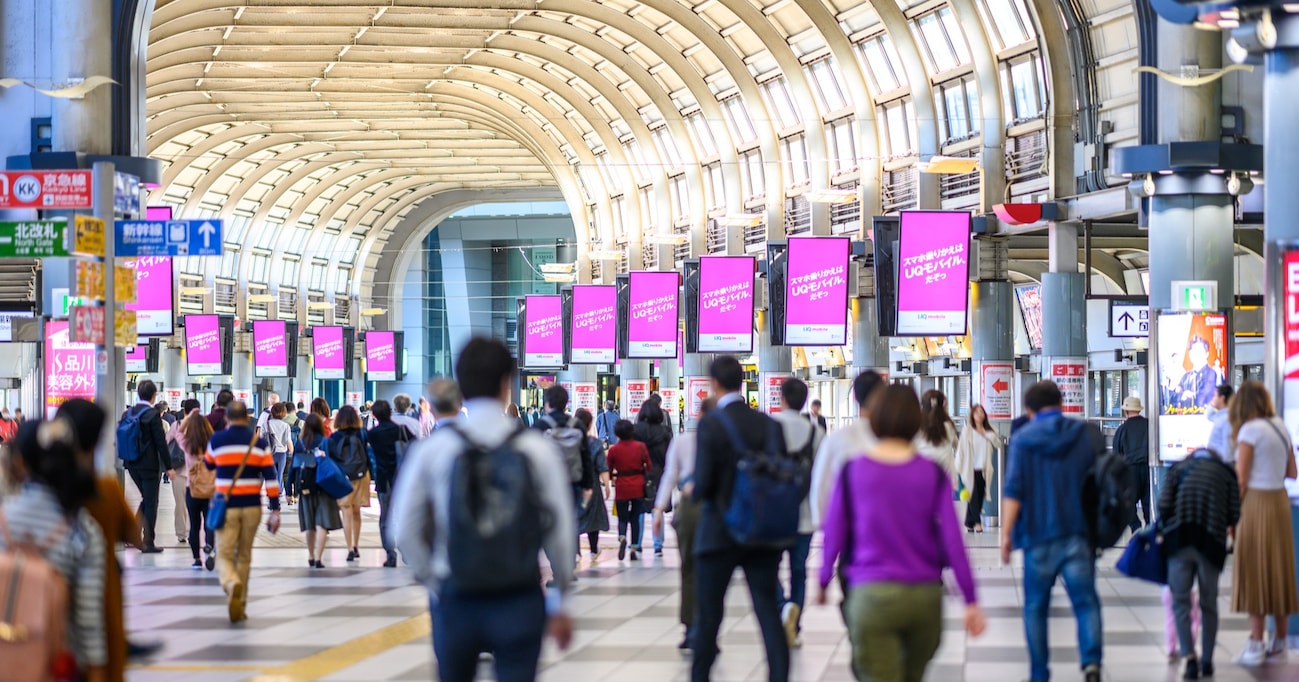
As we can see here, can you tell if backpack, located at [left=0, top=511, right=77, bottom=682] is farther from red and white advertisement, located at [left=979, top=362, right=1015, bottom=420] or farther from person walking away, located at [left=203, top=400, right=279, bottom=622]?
red and white advertisement, located at [left=979, top=362, right=1015, bottom=420]

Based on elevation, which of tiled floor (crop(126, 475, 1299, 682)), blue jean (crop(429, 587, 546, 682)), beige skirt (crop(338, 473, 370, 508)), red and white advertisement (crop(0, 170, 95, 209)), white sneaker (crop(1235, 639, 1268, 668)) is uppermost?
red and white advertisement (crop(0, 170, 95, 209))

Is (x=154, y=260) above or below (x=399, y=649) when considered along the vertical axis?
above

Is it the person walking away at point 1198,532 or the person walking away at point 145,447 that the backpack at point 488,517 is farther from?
the person walking away at point 145,447

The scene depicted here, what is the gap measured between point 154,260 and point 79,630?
17771mm

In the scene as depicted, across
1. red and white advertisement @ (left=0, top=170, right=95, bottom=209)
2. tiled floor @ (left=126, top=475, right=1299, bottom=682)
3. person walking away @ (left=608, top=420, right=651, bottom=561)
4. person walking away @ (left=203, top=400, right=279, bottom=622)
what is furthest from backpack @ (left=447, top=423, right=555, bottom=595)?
person walking away @ (left=608, top=420, right=651, bottom=561)

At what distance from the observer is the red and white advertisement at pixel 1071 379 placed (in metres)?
24.6

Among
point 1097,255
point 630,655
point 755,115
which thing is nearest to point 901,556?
point 630,655

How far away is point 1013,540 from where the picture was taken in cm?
891

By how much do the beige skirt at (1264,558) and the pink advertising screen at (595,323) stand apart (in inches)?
1124

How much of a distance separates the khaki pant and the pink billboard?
19.4 meters

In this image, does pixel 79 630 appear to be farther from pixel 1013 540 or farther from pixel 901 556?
pixel 1013 540

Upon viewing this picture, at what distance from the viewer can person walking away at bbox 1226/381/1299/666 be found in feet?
33.0

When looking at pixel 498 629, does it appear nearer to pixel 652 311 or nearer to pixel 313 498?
pixel 313 498

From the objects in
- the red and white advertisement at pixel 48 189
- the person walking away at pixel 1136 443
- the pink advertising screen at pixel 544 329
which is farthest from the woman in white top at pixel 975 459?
the pink advertising screen at pixel 544 329
